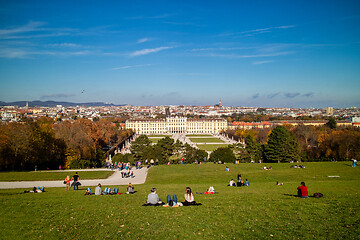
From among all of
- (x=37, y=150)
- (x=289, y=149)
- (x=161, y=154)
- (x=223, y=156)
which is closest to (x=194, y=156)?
(x=223, y=156)

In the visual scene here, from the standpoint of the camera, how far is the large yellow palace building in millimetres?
102375

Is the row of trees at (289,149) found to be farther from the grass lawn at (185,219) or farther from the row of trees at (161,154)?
the grass lawn at (185,219)

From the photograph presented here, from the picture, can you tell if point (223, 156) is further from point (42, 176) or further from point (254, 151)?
point (42, 176)

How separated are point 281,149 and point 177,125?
77345 mm

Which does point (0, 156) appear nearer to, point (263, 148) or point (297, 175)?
point (297, 175)

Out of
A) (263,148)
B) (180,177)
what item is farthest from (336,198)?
(263,148)

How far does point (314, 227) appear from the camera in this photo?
656 cm

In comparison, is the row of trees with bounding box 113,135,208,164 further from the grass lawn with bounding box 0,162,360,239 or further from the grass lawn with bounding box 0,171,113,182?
the grass lawn with bounding box 0,162,360,239

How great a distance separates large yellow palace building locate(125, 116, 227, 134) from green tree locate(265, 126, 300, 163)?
239ft

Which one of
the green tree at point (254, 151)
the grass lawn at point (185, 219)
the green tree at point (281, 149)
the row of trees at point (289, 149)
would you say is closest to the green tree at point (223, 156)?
the row of trees at point (289, 149)

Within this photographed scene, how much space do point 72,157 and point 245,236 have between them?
2552cm

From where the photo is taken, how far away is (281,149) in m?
28.6

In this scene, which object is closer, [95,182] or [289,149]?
[95,182]

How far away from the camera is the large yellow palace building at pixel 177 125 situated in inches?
4031
